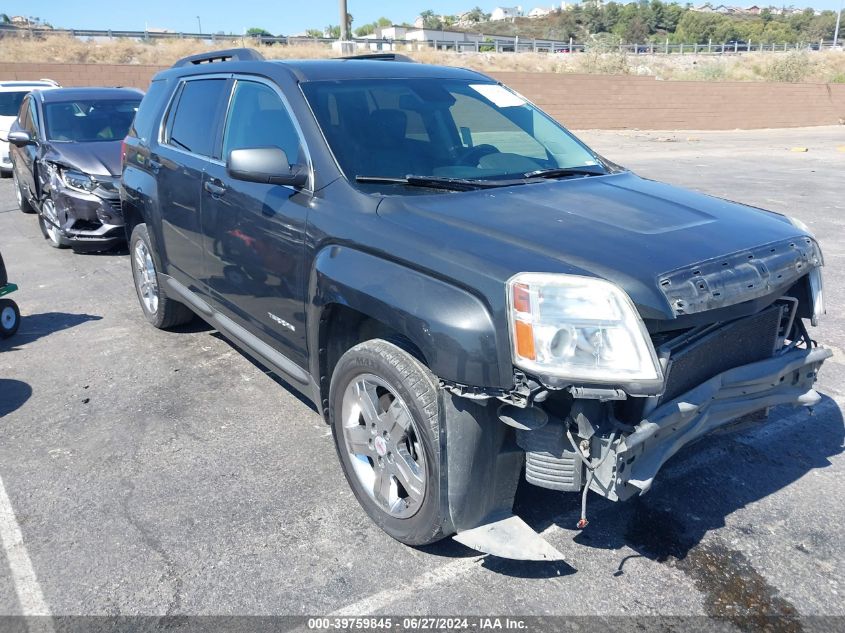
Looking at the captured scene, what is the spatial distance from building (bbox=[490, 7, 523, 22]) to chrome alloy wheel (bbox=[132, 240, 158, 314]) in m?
142

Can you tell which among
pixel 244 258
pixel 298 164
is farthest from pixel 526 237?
pixel 244 258

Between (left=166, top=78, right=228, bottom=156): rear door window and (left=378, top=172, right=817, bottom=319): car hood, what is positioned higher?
(left=166, top=78, right=228, bottom=156): rear door window

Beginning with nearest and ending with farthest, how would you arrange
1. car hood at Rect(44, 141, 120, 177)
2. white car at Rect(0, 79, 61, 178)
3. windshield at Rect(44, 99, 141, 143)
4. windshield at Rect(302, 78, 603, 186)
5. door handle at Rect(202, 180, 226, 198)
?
windshield at Rect(302, 78, 603, 186) → door handle at Rect(202, 180, 226, 198) → car hood at Rect(44, 141, 120, 177) → windshield at Rect(44, 99, 141, 143) → white car at Rect(0, 79, 61, 178)

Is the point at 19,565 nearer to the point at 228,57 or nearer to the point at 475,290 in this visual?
the point at 475,290

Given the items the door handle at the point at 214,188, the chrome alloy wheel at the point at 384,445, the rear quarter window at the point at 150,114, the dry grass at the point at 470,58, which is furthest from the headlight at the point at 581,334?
the dry grass at the point at 470,58

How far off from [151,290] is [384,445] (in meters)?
3.48

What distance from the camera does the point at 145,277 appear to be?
5953 mm

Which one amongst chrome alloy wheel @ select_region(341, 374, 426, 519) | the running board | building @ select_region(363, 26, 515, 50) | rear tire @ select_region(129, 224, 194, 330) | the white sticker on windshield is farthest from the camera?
building @ select_region(363, 26, 515, 50)

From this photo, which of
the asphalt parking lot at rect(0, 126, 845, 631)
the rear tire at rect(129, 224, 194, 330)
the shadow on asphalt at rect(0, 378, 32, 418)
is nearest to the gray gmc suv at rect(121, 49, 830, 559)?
the asphalt parking lot at rect(0, 126, 845, 631)

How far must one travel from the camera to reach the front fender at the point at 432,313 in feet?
8.32

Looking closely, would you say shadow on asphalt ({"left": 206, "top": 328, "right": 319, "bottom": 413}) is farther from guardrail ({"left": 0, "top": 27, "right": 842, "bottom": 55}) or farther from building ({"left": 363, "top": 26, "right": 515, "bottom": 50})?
building ({"left": 363, "top": 26, "right": 515, "bottom": 50})

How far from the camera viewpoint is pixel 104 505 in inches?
139

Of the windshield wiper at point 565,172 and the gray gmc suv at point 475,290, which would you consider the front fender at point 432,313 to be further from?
the windshield wiper at point 565,172

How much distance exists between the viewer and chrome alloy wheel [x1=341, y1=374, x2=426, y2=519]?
302cm
